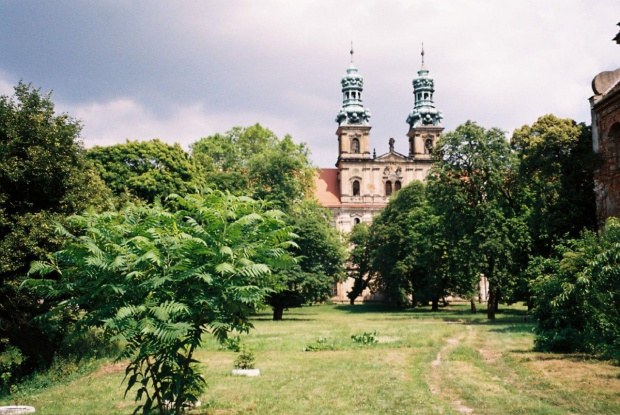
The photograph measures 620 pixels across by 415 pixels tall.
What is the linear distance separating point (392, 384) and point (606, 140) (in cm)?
1701

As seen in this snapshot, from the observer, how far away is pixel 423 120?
268ft

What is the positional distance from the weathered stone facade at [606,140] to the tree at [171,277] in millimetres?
20179

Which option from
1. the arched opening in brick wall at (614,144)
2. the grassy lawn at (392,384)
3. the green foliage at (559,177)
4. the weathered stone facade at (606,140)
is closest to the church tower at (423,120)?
the green foliage at (559,177)

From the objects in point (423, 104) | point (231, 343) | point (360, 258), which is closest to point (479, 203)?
point (231, 343)

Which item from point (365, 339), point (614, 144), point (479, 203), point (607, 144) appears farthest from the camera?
point (479, 203)

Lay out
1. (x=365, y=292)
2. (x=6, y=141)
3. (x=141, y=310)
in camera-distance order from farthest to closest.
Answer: (x=365, y=292) < (x=6, y=141) < (x=141, y=310)

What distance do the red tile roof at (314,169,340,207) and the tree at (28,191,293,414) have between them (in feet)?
226

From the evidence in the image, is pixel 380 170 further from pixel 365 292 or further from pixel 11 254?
pixel 11 254

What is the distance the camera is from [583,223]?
29.9 metres

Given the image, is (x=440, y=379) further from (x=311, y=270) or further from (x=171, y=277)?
(x=311, y=270)

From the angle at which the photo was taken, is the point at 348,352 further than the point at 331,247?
No

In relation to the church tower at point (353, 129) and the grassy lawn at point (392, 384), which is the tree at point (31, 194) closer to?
the grassy lawn at point (392, 384)

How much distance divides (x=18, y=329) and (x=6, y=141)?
5.52m

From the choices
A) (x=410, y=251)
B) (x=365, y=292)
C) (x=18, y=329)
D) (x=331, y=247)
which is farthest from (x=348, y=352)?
(x=365, y=292)
